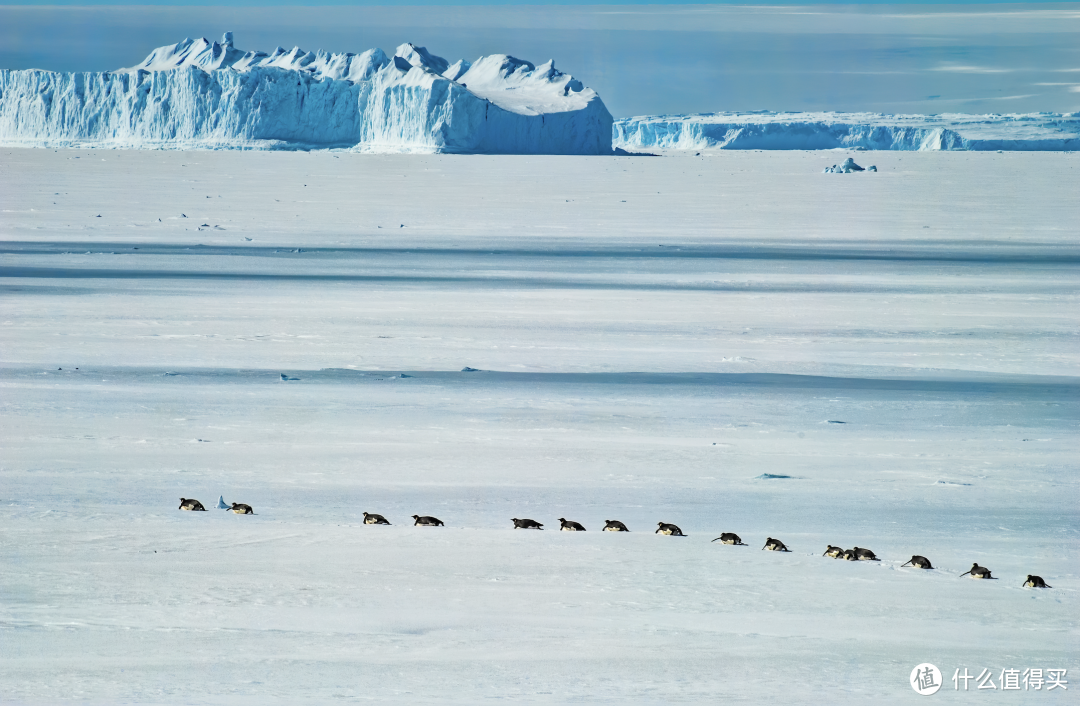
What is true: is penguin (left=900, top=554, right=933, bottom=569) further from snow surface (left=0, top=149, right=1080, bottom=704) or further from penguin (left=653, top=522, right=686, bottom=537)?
penguin (left=653, top=522, right=686, bottom=537)

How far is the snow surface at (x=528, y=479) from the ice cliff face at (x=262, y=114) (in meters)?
52.6

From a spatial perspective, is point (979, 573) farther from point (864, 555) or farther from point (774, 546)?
point (774, 546)

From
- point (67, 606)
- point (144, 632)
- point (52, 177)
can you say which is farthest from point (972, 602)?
point (52, 177)

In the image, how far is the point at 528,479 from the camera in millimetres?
4160

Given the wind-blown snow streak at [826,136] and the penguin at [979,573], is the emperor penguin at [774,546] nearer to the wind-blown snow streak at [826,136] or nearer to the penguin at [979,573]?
the penguin at [979,573]

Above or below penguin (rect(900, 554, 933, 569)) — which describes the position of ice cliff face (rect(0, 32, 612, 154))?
above

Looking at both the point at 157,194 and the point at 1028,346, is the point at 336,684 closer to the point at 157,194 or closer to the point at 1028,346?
the point at 1028,346

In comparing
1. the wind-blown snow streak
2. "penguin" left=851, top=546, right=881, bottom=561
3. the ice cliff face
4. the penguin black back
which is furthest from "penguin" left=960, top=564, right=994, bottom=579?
the wind-blown snow streak

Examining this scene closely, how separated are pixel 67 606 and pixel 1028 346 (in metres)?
5.41

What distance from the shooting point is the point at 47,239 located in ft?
42.9

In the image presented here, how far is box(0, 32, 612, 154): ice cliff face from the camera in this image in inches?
2459

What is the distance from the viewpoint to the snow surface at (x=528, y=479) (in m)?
2.64

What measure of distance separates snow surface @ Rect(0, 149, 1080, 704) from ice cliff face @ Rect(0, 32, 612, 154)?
173 ft

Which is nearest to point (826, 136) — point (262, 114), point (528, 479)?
point (262, 114)
